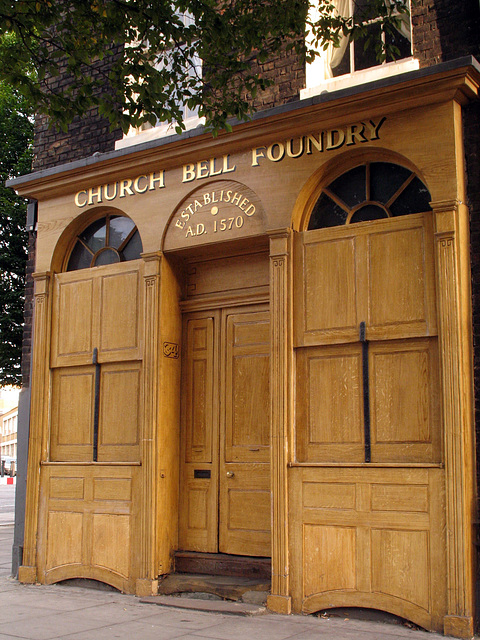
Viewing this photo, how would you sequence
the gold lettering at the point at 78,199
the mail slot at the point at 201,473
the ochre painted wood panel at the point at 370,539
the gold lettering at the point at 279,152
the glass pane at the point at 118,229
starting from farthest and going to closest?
the gold lettering at the point at 78,199
the glass pane at the point at 118,229
the mail slot at the point at 201,473
the gold lettering at the point at 279,152
the ochre painted wood panel at the point at 370,539

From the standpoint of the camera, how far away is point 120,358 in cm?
865

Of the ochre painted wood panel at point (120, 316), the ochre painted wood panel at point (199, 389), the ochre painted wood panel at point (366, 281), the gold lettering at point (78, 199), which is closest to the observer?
the ochre painted wood panel at point (366, 281)

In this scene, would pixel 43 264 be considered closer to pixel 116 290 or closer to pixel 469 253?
pixel 116 290

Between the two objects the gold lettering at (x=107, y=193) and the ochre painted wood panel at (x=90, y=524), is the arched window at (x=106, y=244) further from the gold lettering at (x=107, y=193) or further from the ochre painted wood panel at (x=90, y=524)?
the ochre painted wood panel at (x=90, y=524)

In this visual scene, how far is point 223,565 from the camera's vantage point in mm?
7879

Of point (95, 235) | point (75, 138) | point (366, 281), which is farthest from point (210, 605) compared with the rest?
point (75, 138)

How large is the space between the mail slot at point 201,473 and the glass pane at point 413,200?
3.49 m

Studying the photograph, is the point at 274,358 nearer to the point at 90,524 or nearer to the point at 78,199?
the point at 90,524

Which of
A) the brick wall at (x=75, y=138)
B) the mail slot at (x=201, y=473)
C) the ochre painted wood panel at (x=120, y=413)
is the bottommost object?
the mail slot at (x=201, y=473)

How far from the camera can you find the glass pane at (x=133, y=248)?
29.4ft

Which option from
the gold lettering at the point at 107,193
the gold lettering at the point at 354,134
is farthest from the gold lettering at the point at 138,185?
the gold lettering at the point at 354,134

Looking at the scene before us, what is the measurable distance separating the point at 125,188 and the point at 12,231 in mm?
8583

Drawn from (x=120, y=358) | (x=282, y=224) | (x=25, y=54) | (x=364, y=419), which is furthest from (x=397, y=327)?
(x=25, y=54)

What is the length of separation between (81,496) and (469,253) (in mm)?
5138
